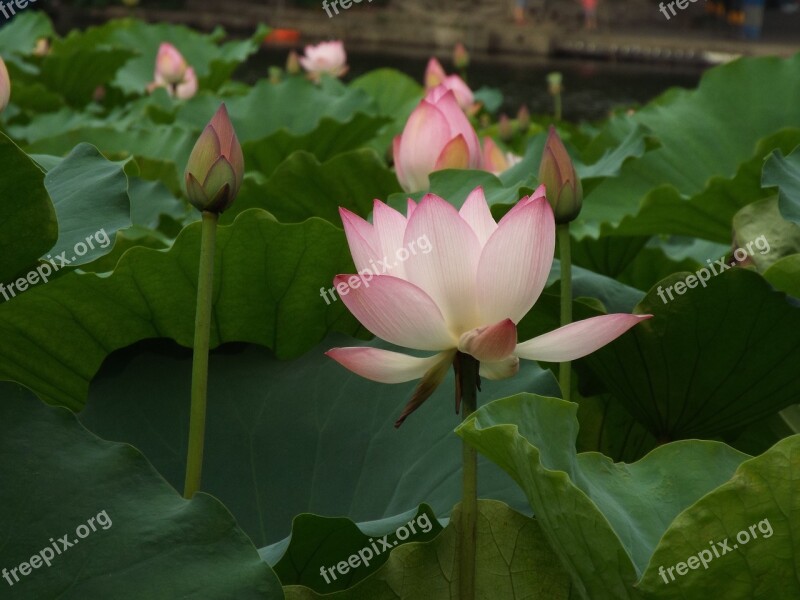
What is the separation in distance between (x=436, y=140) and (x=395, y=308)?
0.65 metres

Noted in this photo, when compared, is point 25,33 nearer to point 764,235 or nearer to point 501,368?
point 764,235

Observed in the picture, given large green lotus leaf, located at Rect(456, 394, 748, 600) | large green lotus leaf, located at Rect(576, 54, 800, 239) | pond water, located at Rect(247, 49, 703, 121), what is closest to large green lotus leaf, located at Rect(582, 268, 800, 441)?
large green lotus leaf, located at Rect(456, 394, 748, 600)

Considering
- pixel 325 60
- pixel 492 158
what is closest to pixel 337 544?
Answer: pixel 492 158

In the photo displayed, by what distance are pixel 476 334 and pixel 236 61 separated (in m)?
2.83

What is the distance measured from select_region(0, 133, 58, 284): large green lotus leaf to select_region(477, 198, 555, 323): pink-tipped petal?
269mm

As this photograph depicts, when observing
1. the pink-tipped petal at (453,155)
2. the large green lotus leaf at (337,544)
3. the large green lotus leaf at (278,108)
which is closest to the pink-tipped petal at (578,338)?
the large green lotus leaf at (337,544)

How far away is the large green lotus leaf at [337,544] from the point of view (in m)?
0.65

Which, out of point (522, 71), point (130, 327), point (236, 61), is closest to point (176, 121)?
point (236, 61)

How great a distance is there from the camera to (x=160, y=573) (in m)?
0.58

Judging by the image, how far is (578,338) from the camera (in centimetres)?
60

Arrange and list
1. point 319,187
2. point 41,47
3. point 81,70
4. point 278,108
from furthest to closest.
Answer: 1. point 41,47
2. point 81,70
3. point 278,108
4. point 319,187

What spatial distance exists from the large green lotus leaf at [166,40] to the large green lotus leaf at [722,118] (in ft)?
5.72

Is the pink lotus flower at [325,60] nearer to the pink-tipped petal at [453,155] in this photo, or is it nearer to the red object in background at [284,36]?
the pink-tipped petal at [453,155]

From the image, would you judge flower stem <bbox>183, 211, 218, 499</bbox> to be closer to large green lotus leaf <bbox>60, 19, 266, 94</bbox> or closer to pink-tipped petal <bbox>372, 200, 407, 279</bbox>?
pink-tipped petal <bbox>372, 200, 407, 279</bbox>
